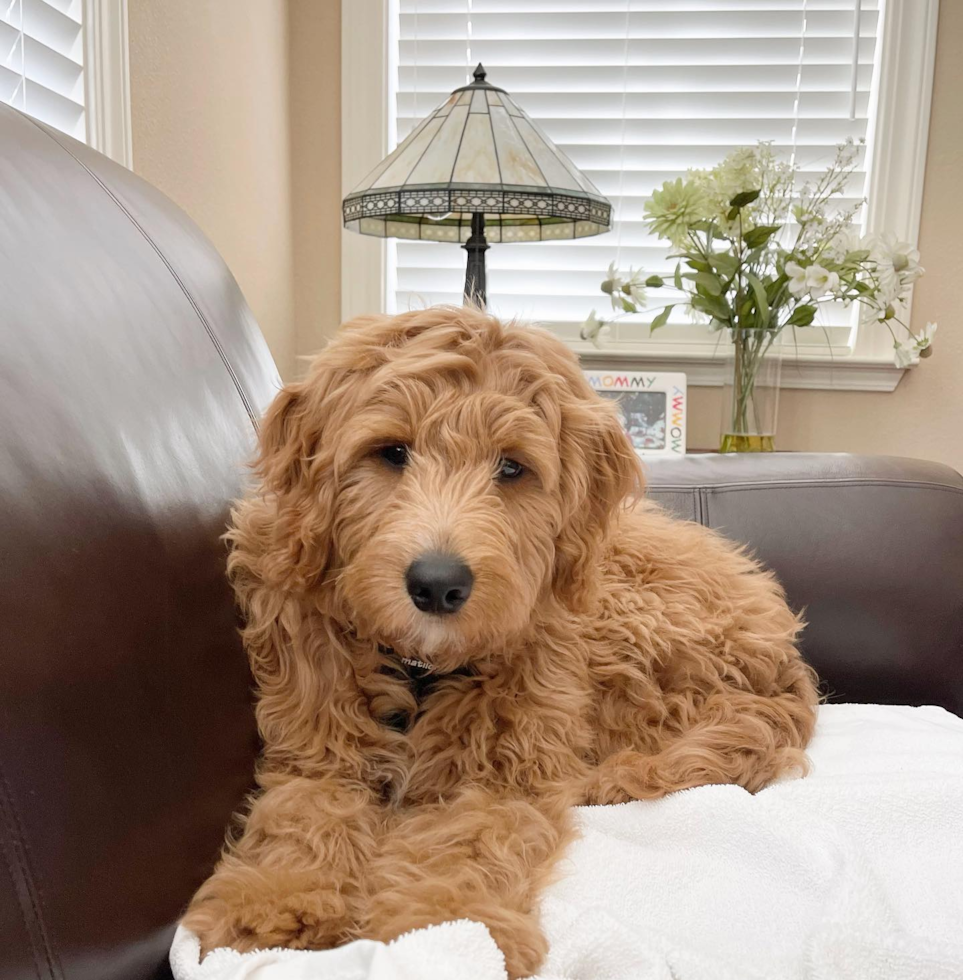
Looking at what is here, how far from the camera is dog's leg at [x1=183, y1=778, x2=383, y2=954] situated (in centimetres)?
92

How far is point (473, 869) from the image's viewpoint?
1002 millimetres

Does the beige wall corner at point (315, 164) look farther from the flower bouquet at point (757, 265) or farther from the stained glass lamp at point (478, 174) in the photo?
the flower bouquet at point (757, 265)

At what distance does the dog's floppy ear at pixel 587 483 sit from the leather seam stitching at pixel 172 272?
434 millimetres

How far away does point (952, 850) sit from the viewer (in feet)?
3.64

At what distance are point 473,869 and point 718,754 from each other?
441 mm

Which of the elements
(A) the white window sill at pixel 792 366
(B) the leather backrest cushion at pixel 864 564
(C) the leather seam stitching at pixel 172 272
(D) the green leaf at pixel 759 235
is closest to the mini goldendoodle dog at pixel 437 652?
(C) the leather seam stitching at pixel 172 272

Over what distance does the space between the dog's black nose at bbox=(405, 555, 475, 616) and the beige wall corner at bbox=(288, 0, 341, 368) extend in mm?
2183

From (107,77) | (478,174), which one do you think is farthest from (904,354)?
(107,77)

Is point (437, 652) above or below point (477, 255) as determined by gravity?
below

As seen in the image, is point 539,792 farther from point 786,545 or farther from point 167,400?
point 786,545

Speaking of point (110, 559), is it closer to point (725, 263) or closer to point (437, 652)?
point (437, 652)

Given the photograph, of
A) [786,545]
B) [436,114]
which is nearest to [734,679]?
[786,545]

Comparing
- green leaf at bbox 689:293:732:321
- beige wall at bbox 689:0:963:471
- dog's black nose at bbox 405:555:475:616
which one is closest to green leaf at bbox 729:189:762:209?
green leaf at bbox 689:293:732:321

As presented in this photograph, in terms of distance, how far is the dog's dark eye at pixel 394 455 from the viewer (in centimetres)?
114
